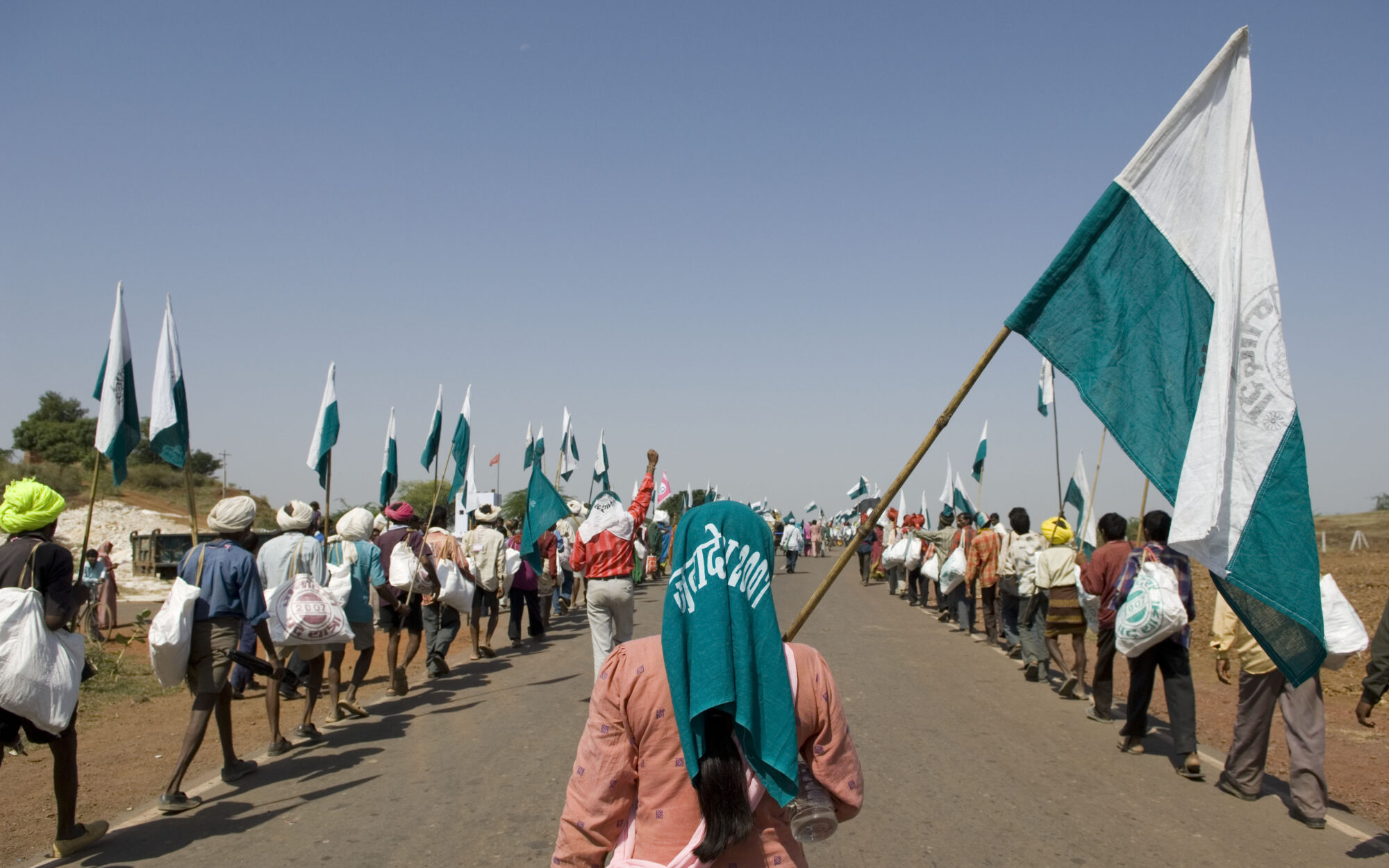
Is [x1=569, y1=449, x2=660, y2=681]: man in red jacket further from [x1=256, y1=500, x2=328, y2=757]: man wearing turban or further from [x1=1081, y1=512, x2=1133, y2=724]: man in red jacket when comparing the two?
[x1=1081, y1=512, x2=1133, y2=724]: man in red jacket

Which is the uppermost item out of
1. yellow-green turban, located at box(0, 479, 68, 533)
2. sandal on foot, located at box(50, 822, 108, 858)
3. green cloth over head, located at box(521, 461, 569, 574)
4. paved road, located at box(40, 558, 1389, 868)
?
yellow-green turban, located at box(0, 479, 68, 533)

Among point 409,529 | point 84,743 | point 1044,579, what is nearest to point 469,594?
point 409,529

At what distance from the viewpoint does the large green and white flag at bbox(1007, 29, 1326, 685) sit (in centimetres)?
320

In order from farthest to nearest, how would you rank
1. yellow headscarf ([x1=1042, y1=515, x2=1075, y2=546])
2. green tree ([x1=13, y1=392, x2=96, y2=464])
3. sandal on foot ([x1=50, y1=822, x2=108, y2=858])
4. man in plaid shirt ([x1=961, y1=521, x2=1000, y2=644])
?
green tree ([x1=13, y1=392, x2=96, y2=464])
man in plaid shirt ([x1=961, y1=521, x2=1000, y2=644])
yellow headscarf ([x1=1042, y1=515, x2=1075, y2=546])
sandal on foot ([x1=50, y1=822, x2=108, y2=858])

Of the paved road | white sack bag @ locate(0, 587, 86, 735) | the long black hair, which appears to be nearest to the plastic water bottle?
the long black hair

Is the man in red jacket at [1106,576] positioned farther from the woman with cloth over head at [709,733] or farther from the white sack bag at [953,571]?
the white sack bag at [953,571]

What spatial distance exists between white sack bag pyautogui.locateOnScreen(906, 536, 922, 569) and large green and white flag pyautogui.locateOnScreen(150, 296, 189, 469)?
16241mm

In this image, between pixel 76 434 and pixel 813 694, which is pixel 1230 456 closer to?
pixel 813 694

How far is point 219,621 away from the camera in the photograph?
253 inches

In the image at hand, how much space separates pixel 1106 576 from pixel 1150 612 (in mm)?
1386

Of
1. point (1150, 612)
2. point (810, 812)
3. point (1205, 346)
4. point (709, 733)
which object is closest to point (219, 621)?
point (709, 733)

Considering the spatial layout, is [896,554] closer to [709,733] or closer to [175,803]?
[175,803]

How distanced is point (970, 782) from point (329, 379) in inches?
319

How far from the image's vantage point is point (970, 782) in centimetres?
673
